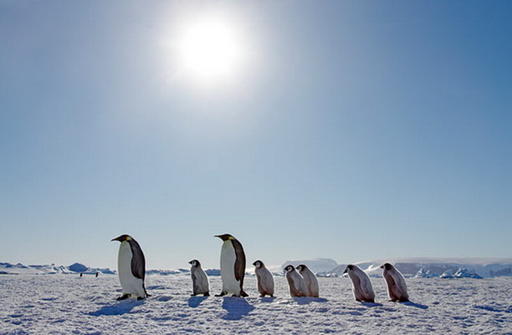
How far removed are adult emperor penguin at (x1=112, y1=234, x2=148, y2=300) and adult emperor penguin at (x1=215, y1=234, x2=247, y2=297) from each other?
231 centimetres

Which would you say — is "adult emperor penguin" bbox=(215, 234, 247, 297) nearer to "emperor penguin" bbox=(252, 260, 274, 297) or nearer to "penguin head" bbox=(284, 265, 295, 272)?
"emperor penguin" bbox=(252, 260, 274, 297)

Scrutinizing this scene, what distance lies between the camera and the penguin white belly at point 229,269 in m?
11.8

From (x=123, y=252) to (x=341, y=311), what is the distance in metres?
6.35

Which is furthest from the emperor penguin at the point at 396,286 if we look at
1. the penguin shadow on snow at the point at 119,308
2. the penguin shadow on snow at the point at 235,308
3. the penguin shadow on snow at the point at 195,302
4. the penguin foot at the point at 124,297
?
the penguin foot at the point at 124,297

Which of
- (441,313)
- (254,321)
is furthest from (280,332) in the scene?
(441,313)

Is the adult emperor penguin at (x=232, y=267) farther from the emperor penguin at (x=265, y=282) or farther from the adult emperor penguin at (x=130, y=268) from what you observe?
the adult emperor penguin at (x=130, y=268)

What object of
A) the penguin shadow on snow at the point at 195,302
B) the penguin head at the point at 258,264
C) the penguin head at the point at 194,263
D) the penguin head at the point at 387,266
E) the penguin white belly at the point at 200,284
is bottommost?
the penguin shadow on snow at the point at 195,302

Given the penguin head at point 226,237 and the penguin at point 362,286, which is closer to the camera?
the penguin at point 362,286

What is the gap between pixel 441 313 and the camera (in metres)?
8.47

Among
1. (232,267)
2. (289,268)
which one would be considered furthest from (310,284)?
(232,267)

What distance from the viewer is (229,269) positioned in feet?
39.1

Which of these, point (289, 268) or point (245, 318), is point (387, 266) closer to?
point (289, 268)

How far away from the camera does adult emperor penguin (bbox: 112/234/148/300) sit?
11109mm

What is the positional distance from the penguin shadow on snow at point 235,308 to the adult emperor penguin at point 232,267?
128 centimetres
